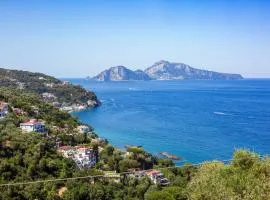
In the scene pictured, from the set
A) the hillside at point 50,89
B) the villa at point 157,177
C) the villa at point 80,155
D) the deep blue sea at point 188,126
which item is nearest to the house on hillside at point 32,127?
the villa at point 80,155

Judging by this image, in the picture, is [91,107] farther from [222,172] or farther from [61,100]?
[222,172]

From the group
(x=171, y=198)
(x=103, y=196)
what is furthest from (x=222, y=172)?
(x=103, y=196)

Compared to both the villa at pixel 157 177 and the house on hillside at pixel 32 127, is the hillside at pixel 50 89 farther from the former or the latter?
the villa at pixel 157 177

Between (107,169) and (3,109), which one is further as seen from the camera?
(3,109)

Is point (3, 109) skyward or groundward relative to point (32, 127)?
skyward

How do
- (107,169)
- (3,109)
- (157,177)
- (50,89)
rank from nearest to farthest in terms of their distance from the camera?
1. (157,177)
2. (107,169)
3. (3,109)
4. (50,89)

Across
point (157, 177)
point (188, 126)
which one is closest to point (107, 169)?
point (157, 177)

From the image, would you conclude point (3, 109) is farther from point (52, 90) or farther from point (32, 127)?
point (52, 90)

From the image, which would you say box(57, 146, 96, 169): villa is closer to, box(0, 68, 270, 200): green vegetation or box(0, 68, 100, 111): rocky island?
box(0, 68, 270, 200): green vegetation

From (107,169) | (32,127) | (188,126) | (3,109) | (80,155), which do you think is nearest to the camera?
(107,169)
